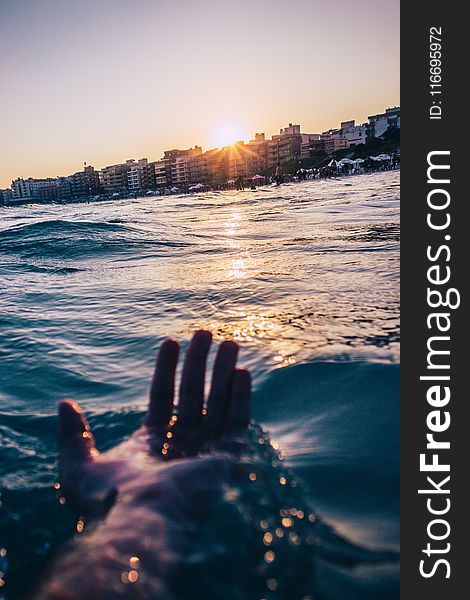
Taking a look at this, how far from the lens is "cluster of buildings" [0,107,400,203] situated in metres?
118

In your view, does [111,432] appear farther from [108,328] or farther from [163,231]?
[163,231]

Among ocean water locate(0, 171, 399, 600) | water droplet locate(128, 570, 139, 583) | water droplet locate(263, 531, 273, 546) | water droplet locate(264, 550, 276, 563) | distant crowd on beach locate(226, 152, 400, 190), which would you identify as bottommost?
ocean water locate(0, 171, 399, 600)

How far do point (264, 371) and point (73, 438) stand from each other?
1.93 metres

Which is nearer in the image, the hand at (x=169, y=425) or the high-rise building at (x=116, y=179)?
the hand at (x=169, y=425)

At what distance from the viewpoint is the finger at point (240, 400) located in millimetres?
2215

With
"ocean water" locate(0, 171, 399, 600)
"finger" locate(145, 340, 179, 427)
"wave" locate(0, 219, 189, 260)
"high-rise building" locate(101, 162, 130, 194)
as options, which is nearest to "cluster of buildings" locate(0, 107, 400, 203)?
"high-rise building" locate(101, 162, 130, 194)

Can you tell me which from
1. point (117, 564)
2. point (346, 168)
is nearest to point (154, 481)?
point (117, 564)

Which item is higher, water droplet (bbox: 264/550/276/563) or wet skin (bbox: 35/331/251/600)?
wet skin (bbox: 35/331/251/600)

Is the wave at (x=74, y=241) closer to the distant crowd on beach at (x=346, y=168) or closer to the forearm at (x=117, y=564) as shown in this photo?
the forearm at (x=117, y=564)

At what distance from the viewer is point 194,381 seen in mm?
2240

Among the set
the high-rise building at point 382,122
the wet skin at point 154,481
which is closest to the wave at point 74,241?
the wet skin at point 154,481

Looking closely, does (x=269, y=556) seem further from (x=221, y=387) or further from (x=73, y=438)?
(x=73, y=438)

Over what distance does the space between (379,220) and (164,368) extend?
12.7 meters

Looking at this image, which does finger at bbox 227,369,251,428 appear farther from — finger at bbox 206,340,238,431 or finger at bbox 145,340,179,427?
finger at bbox 145,340,179,427
